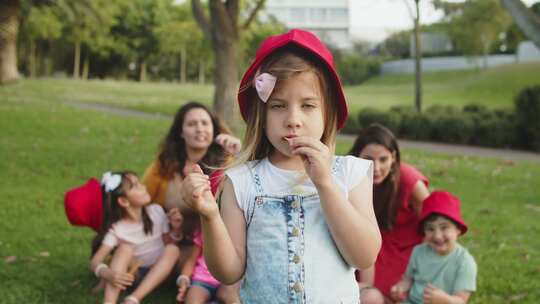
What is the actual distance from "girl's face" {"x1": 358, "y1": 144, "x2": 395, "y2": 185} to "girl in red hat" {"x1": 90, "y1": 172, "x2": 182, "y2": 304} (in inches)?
58.2

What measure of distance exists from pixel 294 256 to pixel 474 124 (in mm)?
13485

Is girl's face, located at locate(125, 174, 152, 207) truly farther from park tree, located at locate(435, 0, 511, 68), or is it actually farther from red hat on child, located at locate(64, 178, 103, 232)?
park tree, located at locate(435, 0, 511, 68)

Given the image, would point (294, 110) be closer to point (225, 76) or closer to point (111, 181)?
point (111, 181)

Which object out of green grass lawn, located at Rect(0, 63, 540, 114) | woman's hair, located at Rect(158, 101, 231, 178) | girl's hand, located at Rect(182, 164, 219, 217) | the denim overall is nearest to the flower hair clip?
woman's hair, located at Rect(158, 101, 231, 178)

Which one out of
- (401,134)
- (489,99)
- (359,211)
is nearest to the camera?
(359,211)

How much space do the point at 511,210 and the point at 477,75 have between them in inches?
1273

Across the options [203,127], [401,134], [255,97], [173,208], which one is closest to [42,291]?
[173,208]

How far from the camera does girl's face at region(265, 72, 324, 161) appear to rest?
6.73 ft

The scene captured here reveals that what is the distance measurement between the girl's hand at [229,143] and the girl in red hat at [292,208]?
219cm

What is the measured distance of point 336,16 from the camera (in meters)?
98.2

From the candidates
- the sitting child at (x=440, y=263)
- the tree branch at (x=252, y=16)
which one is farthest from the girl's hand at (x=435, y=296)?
the tree branch at (x=252, y=16)

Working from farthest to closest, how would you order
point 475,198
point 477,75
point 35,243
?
point 477,75
point 475,198
point 35,243

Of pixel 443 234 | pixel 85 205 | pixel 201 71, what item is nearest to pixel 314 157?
pixel 443 234

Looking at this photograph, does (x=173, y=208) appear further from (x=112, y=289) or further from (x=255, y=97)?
(x=255, y=97)
